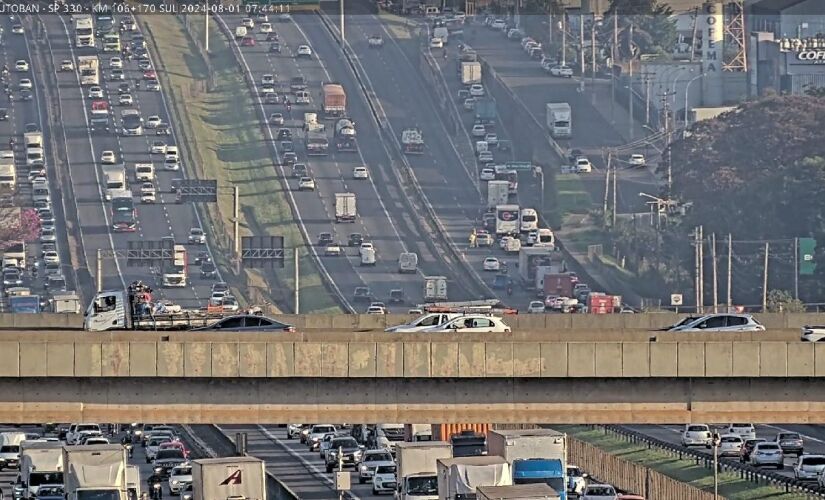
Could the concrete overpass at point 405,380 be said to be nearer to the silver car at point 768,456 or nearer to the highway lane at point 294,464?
the highway lane at point 294,464

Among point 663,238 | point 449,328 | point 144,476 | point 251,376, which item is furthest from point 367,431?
point 663,238

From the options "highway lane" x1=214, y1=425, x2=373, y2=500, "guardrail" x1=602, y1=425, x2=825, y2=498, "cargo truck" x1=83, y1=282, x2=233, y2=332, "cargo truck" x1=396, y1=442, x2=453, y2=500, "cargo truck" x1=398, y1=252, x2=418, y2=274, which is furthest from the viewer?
"cargo truck" x1=398, y1=252, x2=418, y2=274

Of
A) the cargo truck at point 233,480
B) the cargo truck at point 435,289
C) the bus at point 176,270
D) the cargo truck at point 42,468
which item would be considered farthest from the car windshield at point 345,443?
the bus at point 176,270

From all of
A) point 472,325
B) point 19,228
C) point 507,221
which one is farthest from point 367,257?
point 472,325

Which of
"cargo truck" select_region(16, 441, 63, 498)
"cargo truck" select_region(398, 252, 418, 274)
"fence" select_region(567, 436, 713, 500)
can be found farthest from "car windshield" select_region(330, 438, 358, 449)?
"cargo truck" select_region(398, 252, 418, 274)

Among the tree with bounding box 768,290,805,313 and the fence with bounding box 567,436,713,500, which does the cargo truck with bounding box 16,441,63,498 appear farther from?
the tree with bounding box 768,290,805,313

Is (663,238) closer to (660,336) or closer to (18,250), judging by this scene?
(18,250)

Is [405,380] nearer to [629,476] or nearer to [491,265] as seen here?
[629,476]
